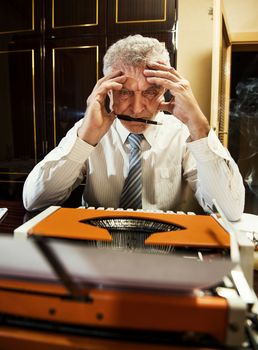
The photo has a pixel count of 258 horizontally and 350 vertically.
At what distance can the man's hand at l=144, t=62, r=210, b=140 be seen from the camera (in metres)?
0.98

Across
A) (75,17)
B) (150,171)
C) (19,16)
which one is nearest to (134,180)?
(150,171)

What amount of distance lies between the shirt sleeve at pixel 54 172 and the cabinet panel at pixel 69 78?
3.66ft

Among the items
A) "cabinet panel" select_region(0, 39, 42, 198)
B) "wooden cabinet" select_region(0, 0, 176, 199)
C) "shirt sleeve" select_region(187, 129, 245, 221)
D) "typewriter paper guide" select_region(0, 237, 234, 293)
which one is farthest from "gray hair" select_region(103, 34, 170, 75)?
"cabinet panel" select_region(0, 39, 42, 198)

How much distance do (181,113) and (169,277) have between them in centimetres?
81

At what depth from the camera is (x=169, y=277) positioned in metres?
0.28

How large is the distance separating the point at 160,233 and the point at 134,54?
84cm

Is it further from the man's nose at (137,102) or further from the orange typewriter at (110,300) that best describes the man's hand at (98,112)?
the orange typewriter at (110,300)

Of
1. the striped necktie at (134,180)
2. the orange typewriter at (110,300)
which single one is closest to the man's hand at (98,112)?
the striped necktie at (134,180)

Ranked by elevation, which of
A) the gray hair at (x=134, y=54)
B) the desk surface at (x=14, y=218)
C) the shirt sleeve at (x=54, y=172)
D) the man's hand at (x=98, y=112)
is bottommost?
the desk surface at (x=14, y=218)

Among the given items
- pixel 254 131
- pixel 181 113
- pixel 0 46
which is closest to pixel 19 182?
pixel 0 46

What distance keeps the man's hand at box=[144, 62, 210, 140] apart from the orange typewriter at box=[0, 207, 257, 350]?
2.37ft

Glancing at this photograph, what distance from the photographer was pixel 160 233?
532mm

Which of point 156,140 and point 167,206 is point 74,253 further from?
point 156,140

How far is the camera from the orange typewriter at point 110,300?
290 mm
